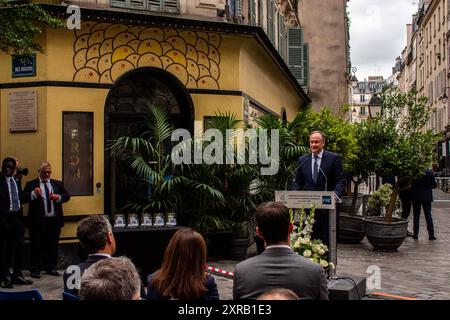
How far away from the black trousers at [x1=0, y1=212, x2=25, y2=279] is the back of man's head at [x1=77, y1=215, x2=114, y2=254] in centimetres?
494

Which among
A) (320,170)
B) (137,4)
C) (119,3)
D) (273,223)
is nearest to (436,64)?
(137,4)

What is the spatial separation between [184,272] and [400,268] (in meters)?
7.20

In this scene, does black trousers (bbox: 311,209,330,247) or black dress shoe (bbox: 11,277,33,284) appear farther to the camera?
black dress shoe (bbox: 11,277,33,284)

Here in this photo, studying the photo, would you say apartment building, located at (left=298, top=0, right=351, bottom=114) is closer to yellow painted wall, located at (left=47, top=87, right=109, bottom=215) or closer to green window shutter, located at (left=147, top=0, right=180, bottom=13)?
green window shutter, located at (left=147, top=0, right=180, bottom=13)

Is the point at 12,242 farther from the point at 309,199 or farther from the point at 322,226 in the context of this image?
the point at 309,199

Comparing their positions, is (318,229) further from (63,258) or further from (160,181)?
(63,258)

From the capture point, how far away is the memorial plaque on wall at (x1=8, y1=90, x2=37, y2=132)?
10781mm

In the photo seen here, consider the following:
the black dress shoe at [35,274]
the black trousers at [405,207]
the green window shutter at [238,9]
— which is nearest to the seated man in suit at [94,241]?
the black dress shoe at [35,274]

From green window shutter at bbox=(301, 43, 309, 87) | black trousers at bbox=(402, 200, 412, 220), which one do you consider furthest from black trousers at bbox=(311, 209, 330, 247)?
green window shutter at bbox=(301, 43, 309, 87)

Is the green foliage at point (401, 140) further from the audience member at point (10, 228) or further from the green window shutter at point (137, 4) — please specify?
the audience member at point (10, 228)

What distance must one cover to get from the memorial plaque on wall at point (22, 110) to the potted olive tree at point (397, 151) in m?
6.30

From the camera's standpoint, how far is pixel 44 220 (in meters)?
9.80
